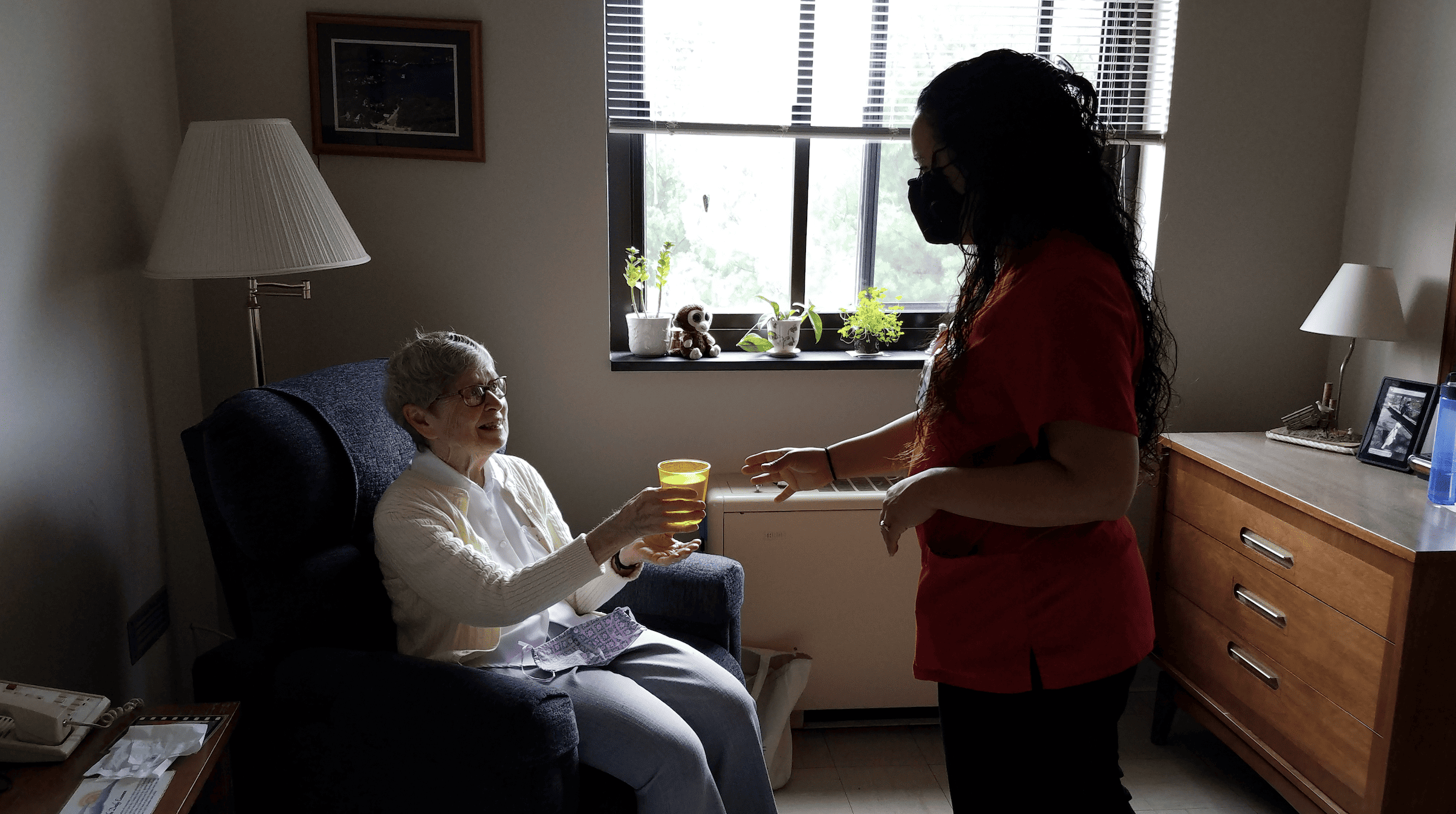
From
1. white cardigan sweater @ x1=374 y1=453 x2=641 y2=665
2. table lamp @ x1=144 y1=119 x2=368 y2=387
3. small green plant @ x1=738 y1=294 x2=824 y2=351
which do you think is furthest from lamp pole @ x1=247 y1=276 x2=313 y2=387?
small green plant @ x1=738 y1=294 x2=824 y2=351

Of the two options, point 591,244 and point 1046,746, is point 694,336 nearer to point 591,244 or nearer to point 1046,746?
point 591,244

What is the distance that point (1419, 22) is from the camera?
2451 mm

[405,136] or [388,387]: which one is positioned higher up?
[405,136]

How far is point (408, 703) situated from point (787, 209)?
1.72 meters

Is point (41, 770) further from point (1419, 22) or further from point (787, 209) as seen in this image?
point (1419, 22)

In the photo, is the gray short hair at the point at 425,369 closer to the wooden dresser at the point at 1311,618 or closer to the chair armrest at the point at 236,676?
the chair armrest at the point at 236,676

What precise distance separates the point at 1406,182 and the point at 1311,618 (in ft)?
4.05

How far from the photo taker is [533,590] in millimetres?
1583

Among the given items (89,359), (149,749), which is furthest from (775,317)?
(149,749)

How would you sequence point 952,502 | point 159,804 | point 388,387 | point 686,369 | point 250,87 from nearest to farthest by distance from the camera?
point 952,502 → point 159,804 → point 388,387 → point 250,87 → point 686,369

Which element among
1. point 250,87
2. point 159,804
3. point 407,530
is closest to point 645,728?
point 407,530

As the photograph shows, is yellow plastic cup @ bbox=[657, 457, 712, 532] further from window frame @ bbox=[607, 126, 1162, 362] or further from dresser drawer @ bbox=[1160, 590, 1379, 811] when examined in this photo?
dresser drawer @ bbox=[1160, 590, 1379, 811]

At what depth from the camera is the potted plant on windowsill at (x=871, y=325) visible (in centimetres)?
270

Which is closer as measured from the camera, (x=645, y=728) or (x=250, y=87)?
(x=645, y=728)
